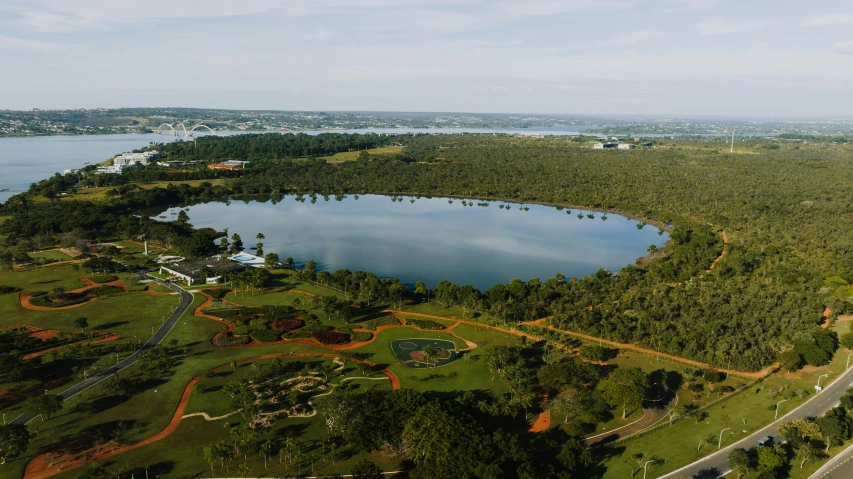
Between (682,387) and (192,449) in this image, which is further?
(682,387)

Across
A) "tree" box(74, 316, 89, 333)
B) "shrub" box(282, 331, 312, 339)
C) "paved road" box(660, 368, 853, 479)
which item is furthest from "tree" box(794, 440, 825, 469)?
"tree" box(74, 316, 89, 333)

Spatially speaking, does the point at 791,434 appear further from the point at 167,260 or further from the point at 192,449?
the point at 167,260

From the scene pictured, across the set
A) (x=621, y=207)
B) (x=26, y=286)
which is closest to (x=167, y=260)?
(x=26, y=286)

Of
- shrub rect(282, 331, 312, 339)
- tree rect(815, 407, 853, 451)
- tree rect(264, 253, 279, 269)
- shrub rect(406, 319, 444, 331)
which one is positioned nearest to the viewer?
tree rect(815, 407, 853, 451)

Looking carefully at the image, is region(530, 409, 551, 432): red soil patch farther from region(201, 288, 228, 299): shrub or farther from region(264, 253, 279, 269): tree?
region(264, 253, 279, 269): tree

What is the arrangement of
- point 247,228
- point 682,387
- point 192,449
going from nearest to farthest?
point 192,449
point 682,387
point 247,228

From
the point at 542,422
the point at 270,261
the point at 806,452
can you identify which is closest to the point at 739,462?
the point at 806,452

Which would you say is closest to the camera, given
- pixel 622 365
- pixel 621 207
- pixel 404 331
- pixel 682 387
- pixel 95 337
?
pixel 682 387
